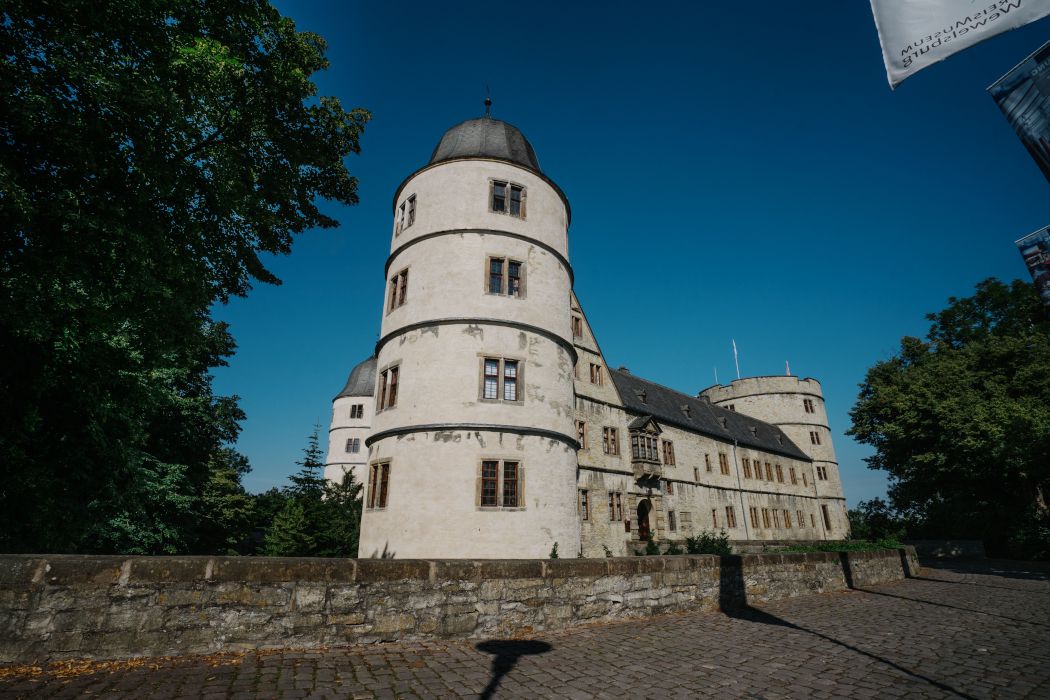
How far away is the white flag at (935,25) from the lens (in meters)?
3.72

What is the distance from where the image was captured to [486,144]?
1711 centimetres

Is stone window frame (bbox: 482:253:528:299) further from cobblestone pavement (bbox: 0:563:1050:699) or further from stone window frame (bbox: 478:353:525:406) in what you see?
cobblestone pavement (bbox: 0:563:1050:699)

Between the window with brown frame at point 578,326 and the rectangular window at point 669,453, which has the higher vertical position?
the window with brown frame at point 578,326

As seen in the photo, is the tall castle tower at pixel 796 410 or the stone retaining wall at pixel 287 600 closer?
the stone retaining wall at pixel 287 600

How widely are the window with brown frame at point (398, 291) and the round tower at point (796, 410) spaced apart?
41.3m

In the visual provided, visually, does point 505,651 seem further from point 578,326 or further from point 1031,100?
point 578,326

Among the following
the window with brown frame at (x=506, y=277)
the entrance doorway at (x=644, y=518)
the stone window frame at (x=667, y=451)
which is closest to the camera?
the window with brown frame at (x=506, y=277)

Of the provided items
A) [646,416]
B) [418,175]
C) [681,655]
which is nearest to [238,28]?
[418,175]

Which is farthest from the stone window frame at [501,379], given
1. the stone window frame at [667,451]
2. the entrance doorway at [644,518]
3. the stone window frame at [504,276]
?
the stone window frame at [667,451]

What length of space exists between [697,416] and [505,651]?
32341mm

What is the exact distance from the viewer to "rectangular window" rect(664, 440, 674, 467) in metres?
28.4

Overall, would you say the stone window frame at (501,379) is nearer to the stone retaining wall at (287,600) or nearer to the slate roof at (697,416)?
the stone retaining wall at (287,600)

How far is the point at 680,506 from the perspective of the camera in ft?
91.9

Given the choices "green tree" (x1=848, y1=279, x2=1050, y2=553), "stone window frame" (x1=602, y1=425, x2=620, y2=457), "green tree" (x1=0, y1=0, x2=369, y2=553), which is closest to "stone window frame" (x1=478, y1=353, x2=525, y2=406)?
"green tree" (x1=0, y1=0, x2=369, y2=553)
